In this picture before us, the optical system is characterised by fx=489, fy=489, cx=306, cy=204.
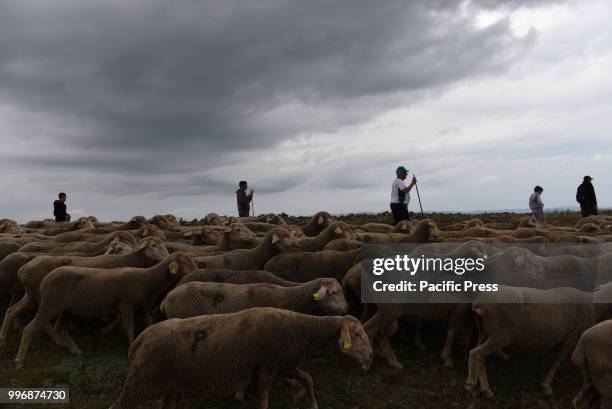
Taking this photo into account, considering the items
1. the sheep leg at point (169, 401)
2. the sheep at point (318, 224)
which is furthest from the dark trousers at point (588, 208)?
the sheep leg at point (169, 401)

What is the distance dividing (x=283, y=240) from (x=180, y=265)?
8.46ft

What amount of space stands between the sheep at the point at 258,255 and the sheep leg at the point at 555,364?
581cm

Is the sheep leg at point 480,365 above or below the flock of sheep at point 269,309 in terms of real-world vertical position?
below

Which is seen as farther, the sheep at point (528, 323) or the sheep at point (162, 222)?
the sheep at point (162, 222)

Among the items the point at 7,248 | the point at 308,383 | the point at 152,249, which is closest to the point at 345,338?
the point at 308,383

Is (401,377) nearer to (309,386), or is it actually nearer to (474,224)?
(309,386)

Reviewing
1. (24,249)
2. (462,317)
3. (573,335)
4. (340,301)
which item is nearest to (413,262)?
(462,317)

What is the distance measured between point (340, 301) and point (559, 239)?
7.69 m

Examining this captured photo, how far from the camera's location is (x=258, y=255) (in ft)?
37.6

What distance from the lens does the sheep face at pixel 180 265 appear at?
378 inches

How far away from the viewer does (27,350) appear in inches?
375

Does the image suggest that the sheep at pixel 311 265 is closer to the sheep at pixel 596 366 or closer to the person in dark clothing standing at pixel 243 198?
the sheep at pixel 596 366

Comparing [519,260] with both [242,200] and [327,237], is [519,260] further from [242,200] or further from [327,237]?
[242,200]

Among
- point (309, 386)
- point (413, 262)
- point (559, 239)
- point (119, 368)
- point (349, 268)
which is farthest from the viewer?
point (559, 239)
